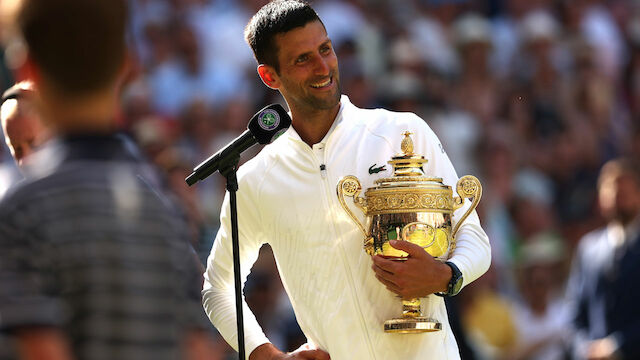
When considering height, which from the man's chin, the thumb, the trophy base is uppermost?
the man's chin

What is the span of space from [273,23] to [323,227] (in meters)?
0.77

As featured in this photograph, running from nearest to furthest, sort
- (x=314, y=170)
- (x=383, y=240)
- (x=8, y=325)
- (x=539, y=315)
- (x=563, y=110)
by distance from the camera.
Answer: (x=8, y=325), (x=383, y=240), (x=314, y=170), (x=539, y=315), (x=563, y=110)

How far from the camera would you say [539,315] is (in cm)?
869

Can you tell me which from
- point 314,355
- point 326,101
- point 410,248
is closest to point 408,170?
point 410,248

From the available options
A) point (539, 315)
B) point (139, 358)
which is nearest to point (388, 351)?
point (139, 358)

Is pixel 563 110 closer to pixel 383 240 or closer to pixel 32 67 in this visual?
pixel 383 240

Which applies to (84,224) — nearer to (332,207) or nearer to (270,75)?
(332,207)

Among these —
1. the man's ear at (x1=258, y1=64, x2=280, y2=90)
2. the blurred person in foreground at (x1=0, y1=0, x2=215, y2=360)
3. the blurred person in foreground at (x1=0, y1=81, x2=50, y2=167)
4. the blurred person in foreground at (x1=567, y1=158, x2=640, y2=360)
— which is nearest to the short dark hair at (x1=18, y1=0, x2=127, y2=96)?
the blurred person in foreground at (x1=0, y1=0, x2=215, y2=360)

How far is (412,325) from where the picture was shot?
4012mm

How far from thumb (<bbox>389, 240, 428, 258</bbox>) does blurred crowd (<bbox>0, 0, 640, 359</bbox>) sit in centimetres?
341

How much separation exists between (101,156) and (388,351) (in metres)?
1.99

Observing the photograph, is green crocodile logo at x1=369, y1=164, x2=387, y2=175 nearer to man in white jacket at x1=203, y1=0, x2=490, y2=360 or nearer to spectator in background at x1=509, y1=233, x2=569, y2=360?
man in white jacket at x1=203, y1=0, x2=490, y2=360

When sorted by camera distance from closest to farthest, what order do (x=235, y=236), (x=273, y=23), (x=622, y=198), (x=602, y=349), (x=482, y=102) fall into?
(x=235, y=236) < (x=273, y=23) < (x=602, y=349) < (x=622, y=198) < (x=482, y=102)

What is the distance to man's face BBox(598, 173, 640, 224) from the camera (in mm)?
7613
